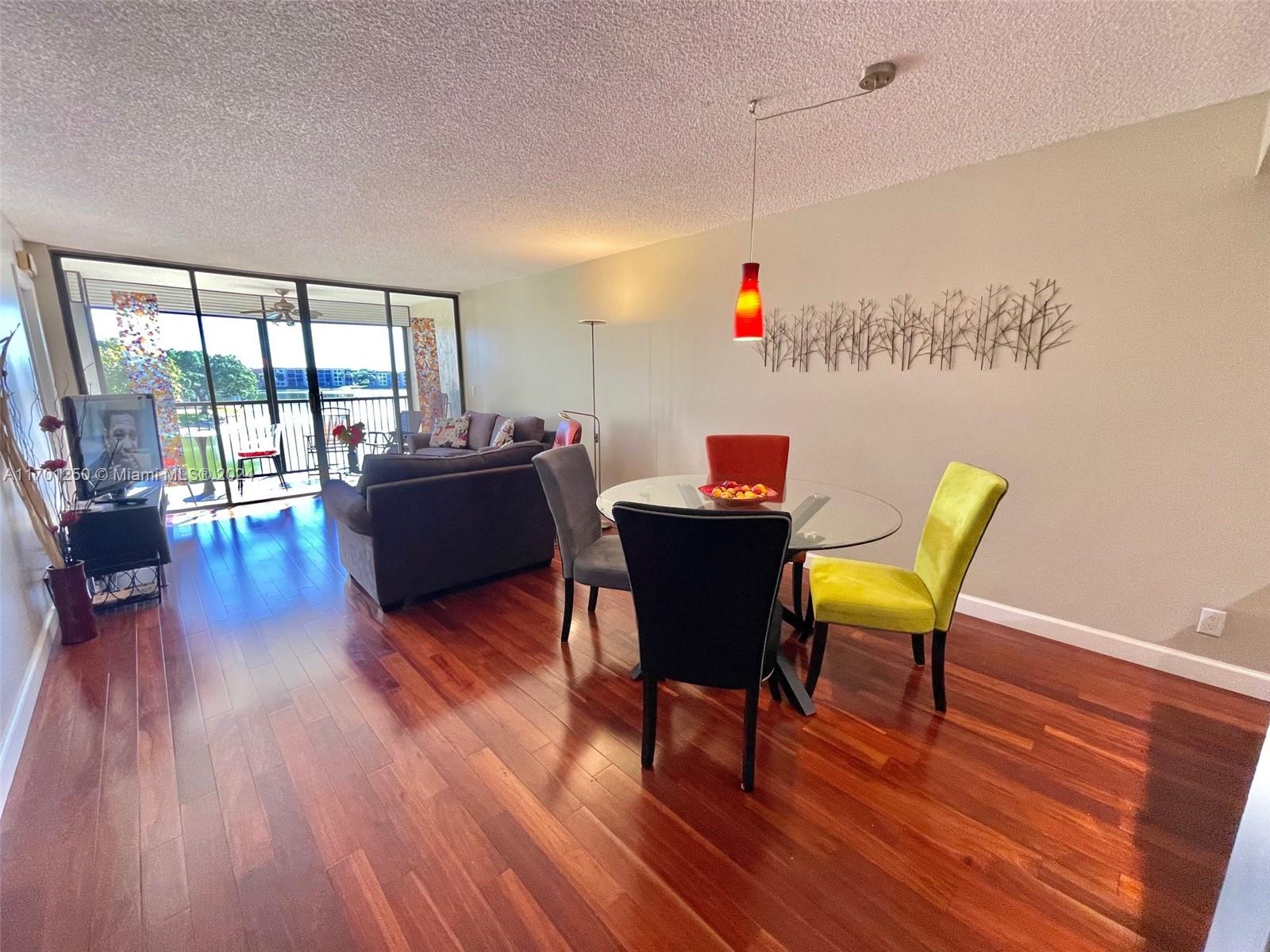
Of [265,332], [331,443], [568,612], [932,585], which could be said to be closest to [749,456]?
[932,585]

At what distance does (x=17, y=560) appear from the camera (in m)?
2.21

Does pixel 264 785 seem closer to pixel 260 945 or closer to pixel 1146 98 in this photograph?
pixel 260 945

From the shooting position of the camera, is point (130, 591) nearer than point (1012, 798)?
No

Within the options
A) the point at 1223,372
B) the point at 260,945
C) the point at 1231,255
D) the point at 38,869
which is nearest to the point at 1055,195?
the point at 1231,255

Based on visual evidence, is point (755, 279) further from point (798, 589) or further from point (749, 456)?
point (798, 589)

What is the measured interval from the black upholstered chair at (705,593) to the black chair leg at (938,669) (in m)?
0.75

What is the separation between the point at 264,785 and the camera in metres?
1.63

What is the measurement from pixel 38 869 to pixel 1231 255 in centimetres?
441

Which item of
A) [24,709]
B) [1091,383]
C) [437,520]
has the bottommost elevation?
[24,709]

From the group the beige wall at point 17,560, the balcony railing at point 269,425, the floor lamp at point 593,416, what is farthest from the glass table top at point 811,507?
the balcony railing at point 269,425

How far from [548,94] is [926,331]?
219 cm

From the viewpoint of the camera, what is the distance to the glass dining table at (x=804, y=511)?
1.83m

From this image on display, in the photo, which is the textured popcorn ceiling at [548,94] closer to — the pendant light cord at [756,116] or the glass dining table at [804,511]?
the pendant light cord at [756,116]

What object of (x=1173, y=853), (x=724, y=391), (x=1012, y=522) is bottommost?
(x=1173, y=853)
